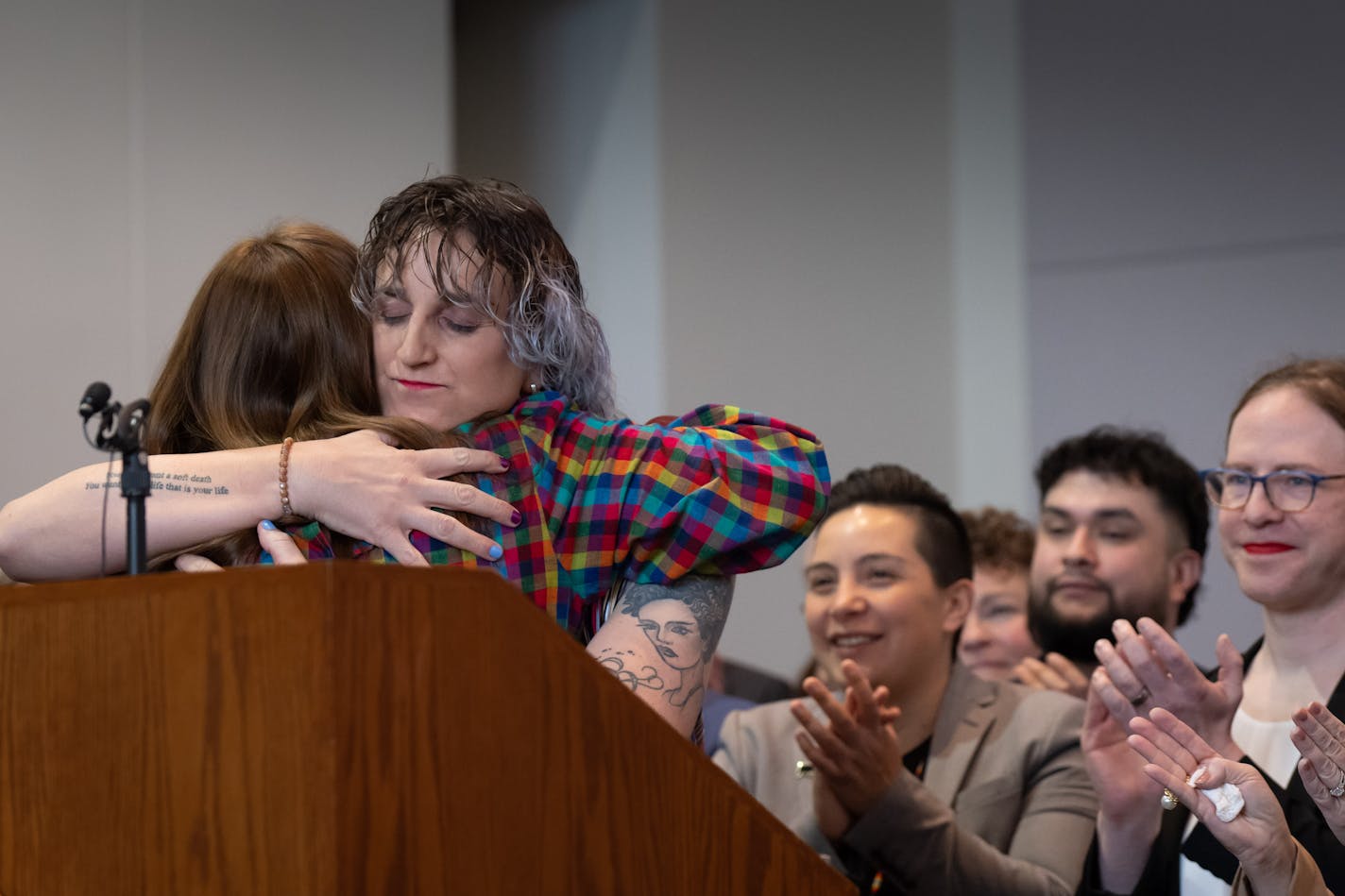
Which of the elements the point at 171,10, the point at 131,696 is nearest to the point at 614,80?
the point at 171,10

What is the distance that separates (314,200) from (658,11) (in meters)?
1.30

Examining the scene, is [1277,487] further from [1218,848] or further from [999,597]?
[999,597]

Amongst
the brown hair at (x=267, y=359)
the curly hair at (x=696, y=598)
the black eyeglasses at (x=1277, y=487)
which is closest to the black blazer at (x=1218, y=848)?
the black eyeglasses at (x=1277, y=487)

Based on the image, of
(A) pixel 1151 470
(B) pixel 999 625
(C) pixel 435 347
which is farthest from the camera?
(B) pixel 999 625

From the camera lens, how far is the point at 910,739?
311 cm

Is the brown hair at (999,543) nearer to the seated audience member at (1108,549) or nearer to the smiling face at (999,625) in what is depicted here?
the smiling face at (999,625)

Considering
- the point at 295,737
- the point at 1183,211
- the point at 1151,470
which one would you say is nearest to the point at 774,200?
the point at 1183,211

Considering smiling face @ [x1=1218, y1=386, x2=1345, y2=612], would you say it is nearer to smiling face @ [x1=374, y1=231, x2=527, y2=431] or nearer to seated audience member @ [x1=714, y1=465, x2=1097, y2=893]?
seated audience member @ [x1=714, y1=465, x2=1097, y2=893]

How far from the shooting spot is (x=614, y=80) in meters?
4.87

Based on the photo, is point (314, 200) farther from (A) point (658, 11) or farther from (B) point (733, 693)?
(B) point (733, 693)

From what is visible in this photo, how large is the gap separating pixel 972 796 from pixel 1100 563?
77 centimetres

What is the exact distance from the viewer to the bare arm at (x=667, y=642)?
5.38 feet

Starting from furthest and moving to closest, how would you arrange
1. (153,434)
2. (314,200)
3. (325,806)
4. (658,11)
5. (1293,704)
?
(658,11) → (314,200) → (1293,704) → (153,434) → (325,806)

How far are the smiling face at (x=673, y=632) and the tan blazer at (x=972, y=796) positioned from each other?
1.10 metres
